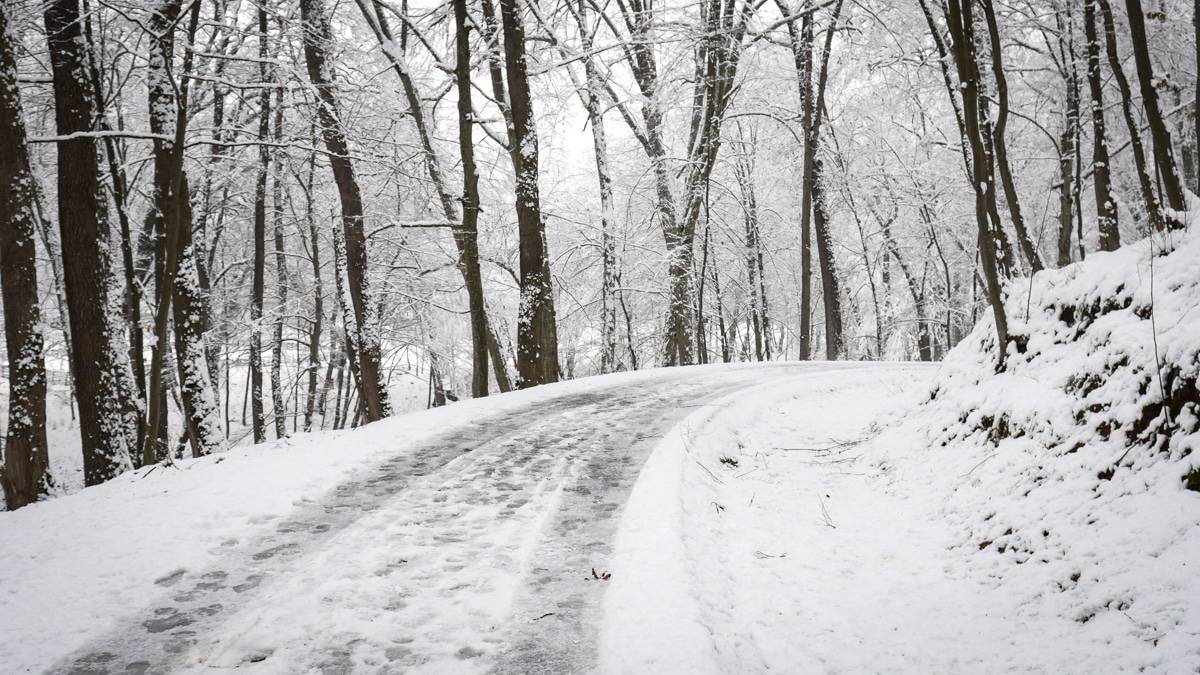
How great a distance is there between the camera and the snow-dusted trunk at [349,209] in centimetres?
1167

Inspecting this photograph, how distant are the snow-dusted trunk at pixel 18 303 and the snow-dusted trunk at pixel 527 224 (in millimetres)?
6869

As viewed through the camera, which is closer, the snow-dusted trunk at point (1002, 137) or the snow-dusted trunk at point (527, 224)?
the snow-dusted trunk at point (1002, 137)

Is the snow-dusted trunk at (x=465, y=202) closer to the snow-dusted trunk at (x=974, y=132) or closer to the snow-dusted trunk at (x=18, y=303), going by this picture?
the snow-dusted trunk at (x=18, y=303)

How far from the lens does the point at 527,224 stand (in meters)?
11.7

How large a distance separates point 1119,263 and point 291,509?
6.31 m

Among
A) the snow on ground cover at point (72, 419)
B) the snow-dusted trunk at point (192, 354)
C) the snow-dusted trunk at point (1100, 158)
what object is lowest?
the snow on ground cover at point (72, 419)

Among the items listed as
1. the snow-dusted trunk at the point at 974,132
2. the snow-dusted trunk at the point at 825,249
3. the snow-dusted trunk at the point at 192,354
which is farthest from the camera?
the snow-dusted trunk at the point at 825,249

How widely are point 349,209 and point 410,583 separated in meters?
10.1

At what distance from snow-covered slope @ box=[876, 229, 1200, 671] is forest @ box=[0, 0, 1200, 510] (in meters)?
0.72

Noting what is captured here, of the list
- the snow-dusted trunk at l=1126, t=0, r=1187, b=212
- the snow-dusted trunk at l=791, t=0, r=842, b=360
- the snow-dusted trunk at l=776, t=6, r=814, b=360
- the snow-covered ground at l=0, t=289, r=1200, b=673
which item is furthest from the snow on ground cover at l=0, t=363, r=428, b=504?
the snow-dusted trunk at l=1126, t=0, r=1187, b=212

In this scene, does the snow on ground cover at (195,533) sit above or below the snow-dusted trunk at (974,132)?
below

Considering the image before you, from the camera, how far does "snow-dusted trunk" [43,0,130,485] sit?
26.6ft

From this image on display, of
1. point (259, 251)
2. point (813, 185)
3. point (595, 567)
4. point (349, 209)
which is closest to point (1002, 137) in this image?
point (595, 567)

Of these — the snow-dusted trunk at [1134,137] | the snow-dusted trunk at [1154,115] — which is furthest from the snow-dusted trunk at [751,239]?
the snow-dusted trunk at [1154,115]
